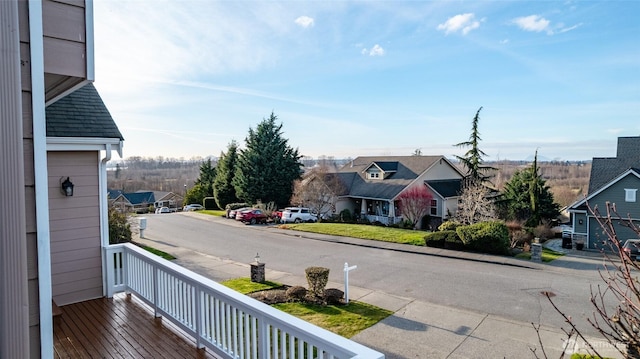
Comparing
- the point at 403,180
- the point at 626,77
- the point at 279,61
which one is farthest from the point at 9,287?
the point at 403,180

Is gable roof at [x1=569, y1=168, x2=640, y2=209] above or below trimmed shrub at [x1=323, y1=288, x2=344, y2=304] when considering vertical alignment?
above

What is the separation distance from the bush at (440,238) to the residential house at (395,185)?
26.7 ft

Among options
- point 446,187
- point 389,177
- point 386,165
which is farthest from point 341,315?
point 386,165

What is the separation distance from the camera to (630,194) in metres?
19.5

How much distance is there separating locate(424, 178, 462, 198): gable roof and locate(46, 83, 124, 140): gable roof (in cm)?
2414

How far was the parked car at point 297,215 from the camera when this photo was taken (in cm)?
2702

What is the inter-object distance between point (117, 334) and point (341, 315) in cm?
542

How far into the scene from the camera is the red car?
26.6 m

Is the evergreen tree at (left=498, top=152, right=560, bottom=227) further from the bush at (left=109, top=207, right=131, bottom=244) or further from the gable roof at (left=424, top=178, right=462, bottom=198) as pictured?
the bush at (left=109, top=207, right=131, bottom=244)

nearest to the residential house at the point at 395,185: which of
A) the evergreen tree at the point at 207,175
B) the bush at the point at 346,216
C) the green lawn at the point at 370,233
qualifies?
the bush at the point at 346,216

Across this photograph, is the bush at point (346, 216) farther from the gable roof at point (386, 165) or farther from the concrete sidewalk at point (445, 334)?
the concrete sidewalk at point (445, 334)

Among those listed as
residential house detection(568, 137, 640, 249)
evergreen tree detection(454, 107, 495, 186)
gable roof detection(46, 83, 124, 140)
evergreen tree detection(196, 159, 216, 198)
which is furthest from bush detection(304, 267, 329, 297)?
evergreen tree detection(196, 159, 216, 198)

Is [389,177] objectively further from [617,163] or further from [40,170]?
[40,170]

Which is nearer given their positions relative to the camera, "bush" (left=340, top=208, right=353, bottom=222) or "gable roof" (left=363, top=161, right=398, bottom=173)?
"bush" (left=340, top=208, right=353, bottom=222)
